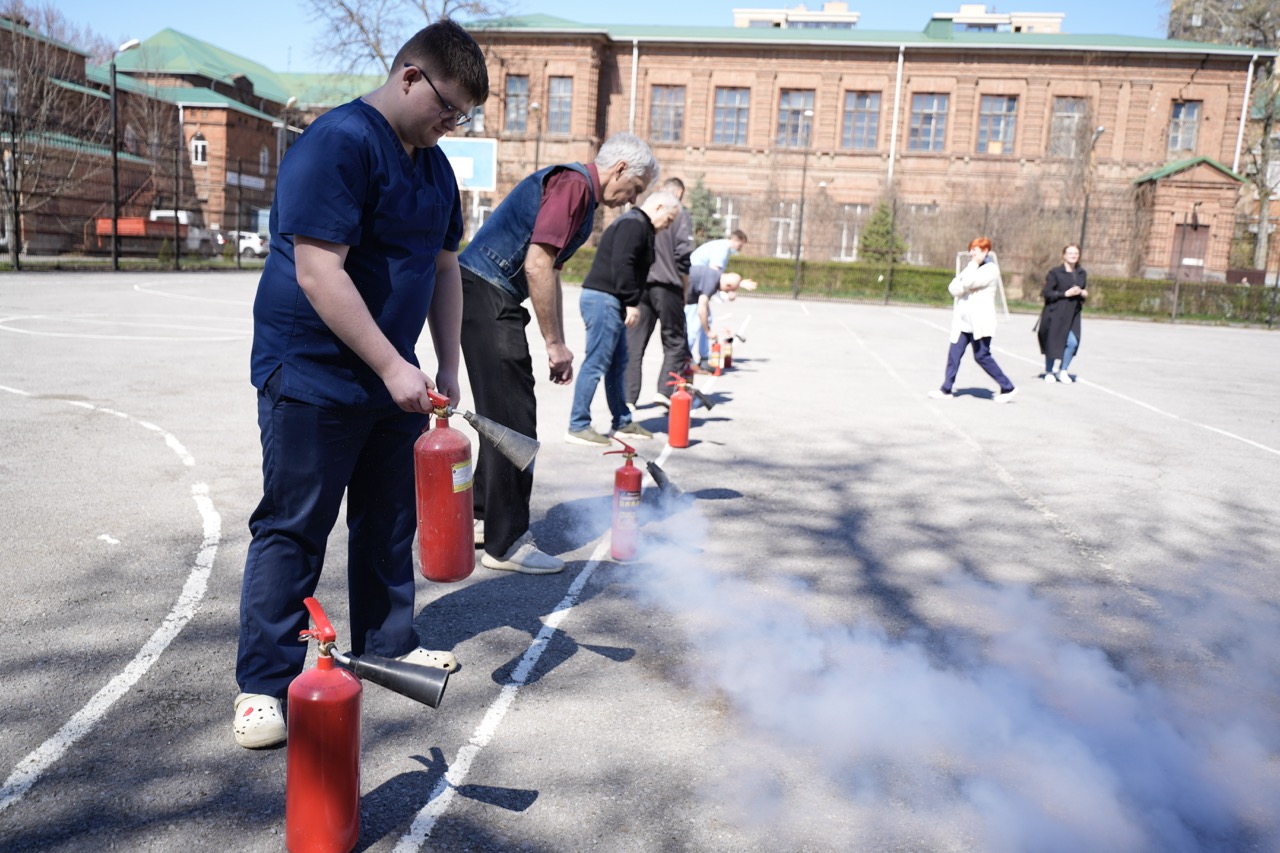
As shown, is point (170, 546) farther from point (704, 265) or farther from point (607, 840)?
point (704, 265)

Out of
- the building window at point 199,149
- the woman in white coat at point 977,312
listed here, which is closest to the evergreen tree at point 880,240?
the woman in white coat at point 977,312

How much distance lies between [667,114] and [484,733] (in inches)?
2054

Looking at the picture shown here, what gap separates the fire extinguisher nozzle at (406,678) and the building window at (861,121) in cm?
5184

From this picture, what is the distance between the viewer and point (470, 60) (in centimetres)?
287

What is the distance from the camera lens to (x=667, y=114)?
171 feet

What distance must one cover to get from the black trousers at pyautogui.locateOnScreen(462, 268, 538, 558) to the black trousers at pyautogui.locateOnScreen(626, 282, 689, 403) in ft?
14.4

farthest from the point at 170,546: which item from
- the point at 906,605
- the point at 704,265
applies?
the point at 704,265

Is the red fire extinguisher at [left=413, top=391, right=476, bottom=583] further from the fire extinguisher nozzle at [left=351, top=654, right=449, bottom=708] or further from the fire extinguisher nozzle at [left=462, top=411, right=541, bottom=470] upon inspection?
the fire extinguisher nozzle at [left=351, top=654, right=449, bottom=708]

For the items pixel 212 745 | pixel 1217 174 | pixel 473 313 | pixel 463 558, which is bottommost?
pixel 212 745

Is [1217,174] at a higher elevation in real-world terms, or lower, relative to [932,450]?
higher

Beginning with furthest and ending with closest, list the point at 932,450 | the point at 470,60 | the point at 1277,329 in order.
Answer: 1. the point at 1277,329
2. the point at 932,450
3. the point at 470,60

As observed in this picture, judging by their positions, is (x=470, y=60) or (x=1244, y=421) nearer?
(x=470, y=60)

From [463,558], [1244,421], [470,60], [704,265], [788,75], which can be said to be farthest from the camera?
[788,75]

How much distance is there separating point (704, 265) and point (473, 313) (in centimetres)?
758
